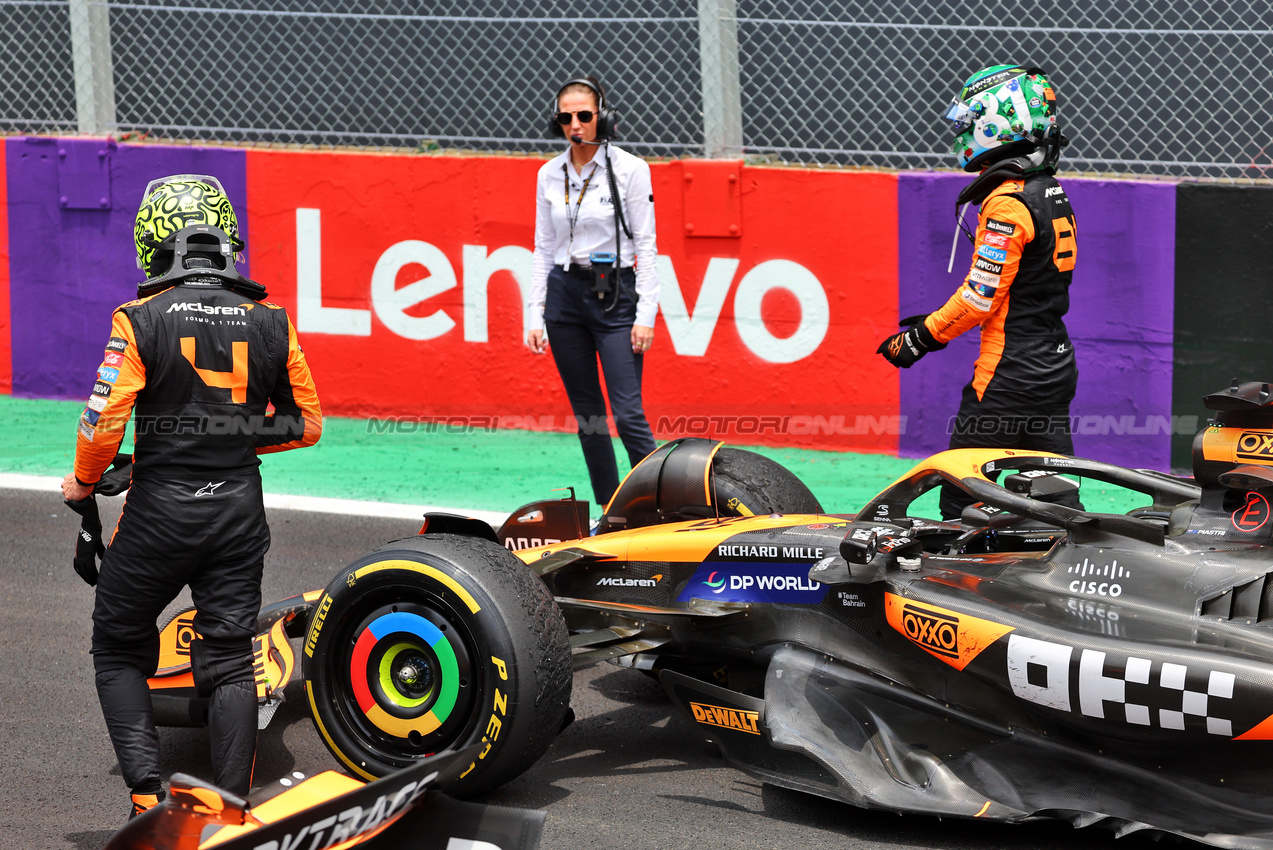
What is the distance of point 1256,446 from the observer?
3.77m

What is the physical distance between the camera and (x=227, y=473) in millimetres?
3707

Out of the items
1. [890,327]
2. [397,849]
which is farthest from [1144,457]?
[397,849]

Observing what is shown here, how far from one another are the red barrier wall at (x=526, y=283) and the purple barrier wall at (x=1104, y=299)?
7.3 inches

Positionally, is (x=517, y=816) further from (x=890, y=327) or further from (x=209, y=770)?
(x=890, y=327)

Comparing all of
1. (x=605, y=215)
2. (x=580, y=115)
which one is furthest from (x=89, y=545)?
(x=580, y=115)

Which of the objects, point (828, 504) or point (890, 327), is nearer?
point (828, 504)

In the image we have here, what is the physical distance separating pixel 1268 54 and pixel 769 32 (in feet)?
8.65

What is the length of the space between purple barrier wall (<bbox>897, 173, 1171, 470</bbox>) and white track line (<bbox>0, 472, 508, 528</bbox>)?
8.30ft

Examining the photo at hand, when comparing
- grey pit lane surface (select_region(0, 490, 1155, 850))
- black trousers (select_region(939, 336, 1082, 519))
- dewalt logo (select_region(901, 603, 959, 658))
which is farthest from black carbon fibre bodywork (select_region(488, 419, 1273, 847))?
black trousers (select_region(939, 336, 1082, 519))

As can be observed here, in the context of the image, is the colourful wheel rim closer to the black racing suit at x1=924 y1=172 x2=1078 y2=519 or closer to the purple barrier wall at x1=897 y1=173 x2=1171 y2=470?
the black racing suit at x1=924 y1=172 x2=1078 y2=519

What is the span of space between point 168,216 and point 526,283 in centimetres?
448

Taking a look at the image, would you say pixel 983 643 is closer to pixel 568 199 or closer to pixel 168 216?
pixel 168 216

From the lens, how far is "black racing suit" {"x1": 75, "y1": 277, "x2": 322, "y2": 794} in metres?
3.60

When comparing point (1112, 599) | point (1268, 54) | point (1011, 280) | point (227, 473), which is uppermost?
point (1268, 54)
